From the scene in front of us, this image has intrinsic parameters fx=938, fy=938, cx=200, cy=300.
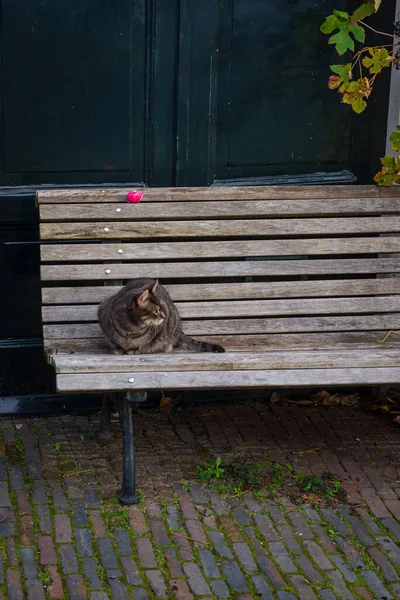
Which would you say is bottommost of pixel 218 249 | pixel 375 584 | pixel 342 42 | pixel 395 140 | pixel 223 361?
pixel 375 584

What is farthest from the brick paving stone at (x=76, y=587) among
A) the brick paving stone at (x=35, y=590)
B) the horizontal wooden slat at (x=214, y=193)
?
the horizontal wooden slat at (x=214, y=193)

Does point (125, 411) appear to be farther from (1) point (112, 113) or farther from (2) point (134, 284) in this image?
(1) point (112, 113)

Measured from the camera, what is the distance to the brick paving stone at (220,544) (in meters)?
4.12

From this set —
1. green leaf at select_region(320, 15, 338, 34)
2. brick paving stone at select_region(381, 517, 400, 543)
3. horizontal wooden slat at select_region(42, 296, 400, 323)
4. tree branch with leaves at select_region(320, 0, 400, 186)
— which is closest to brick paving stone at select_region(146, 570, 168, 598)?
brick paving stone at select_region(381, 517, 400, 543)

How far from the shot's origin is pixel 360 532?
4.33 m

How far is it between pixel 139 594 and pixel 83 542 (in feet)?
1.48

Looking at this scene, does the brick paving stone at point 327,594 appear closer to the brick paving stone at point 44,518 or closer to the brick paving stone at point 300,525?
the brick paving stone at point 300,525

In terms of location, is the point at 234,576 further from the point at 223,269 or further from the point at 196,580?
the point at 223,269

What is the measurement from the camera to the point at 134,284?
481 centimetres

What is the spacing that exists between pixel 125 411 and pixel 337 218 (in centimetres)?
167

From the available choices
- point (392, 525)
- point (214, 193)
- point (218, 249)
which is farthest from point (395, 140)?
point (392, 525)

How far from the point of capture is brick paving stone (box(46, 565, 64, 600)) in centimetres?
378

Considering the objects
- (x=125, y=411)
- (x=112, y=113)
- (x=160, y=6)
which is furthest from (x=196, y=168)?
(x=125, y=411)

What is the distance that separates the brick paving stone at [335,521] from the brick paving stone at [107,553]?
1041 millimetres
